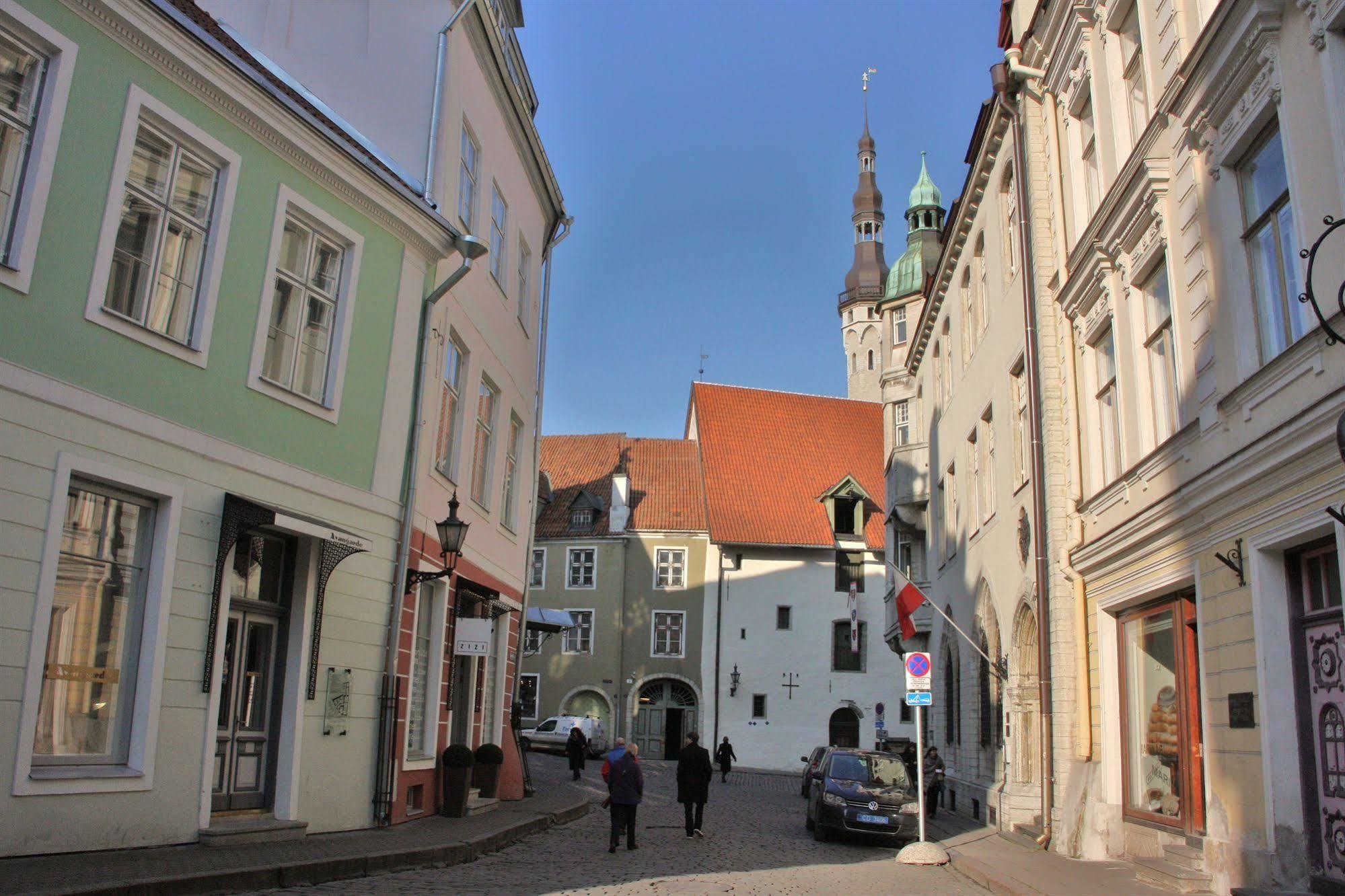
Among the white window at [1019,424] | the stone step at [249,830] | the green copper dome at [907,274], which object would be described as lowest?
the stone step at [249,830]

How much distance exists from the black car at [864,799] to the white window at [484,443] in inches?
279

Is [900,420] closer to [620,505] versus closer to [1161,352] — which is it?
[620,505]

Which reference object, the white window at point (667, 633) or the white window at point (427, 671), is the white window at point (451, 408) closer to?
the white window at point (427, 671)

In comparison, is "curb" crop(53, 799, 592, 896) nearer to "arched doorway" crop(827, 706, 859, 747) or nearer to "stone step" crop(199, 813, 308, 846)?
"stone step" crop(199, 813, 308, 846)

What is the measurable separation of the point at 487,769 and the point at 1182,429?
1089cm

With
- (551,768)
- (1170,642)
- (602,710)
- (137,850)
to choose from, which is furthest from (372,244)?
(602,710)

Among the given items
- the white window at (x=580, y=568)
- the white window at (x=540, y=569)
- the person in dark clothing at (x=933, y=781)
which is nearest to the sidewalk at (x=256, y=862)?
the person in dark clothing at (x=933, y=781)

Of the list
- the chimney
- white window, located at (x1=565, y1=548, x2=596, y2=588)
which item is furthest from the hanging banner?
white window, located at (x1=565, y1=548, x2=596, y2=588)

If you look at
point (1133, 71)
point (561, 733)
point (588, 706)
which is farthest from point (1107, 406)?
point (588, 706)

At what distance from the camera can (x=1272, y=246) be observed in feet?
32.6

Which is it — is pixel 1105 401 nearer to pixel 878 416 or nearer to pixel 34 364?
pixel 34 364

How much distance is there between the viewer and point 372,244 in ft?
43.6

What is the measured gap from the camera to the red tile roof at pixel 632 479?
159 ft

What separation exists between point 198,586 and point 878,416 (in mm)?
47605
